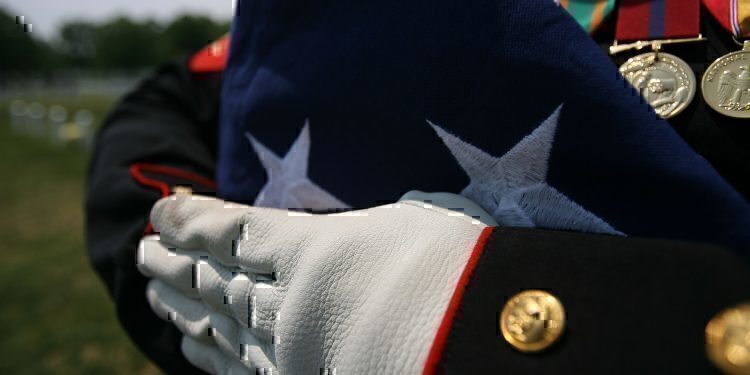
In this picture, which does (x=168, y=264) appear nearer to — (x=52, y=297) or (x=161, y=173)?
(x=161, y=173)

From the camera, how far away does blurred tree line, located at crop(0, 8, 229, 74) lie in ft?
82.3

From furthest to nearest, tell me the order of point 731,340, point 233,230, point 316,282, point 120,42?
point 120,42 → point 233,230 → point 316,282 → point 731,340

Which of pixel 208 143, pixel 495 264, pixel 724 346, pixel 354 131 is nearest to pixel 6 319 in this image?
pixel 208 143

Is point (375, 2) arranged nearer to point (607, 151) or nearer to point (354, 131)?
point (354, 131)

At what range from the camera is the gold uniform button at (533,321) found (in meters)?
0.27

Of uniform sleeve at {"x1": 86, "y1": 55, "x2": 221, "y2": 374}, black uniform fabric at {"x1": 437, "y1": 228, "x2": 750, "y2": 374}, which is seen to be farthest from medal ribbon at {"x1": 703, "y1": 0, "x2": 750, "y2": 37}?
uniform sleeve at {"x1": 86, "y1": 55, "x2": 221, "y2": 374}

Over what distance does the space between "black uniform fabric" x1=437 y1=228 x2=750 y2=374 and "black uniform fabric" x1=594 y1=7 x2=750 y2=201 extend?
19 centimetres

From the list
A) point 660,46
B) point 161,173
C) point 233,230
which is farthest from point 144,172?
point 660,46

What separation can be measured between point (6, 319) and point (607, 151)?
242 centimetres

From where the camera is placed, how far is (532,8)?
42 centimetres

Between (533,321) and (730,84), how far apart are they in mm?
300

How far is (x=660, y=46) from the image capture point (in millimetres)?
445

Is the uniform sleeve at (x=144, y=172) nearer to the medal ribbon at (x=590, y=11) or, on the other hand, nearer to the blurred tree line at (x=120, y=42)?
the medal ribbon at (x=590, y=11)

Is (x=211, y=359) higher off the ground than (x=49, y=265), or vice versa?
(x=211, y=359)
